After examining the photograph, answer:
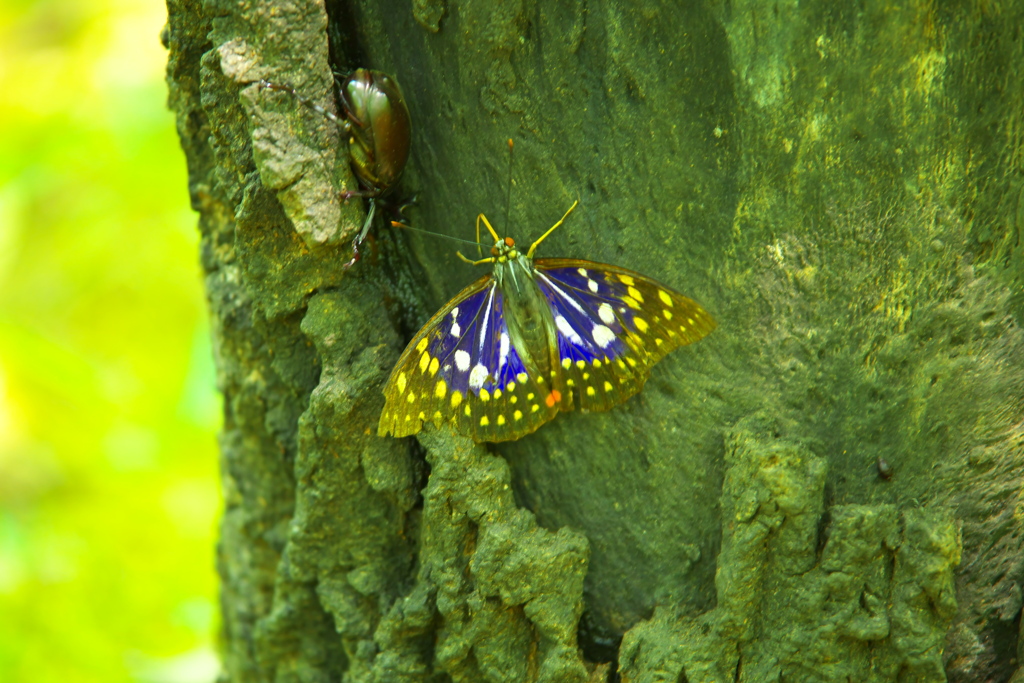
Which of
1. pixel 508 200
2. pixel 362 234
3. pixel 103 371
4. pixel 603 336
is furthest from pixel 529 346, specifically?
pixel 103 371

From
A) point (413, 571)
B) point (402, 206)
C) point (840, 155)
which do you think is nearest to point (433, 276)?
point (402, 206)

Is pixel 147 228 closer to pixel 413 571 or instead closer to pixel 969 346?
pixel 413 571

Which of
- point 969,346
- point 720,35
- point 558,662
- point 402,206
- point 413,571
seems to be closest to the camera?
point 720,35

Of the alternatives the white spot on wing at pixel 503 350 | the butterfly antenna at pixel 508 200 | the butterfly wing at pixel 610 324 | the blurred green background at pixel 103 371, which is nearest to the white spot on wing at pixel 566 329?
the butterfly wing at pixel 610 324

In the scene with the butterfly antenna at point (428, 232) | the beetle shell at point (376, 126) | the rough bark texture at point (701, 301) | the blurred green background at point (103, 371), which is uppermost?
the blurred green background at point (103, 371)

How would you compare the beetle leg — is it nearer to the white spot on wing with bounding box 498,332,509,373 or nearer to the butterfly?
the butterfly

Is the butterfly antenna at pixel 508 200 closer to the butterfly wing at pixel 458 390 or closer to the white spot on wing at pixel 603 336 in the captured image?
the butterfly wing at pixel 458 390

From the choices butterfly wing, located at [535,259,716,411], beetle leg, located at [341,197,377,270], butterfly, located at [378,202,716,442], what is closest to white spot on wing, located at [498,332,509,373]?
butterfly, located at [378,202,716,442]
